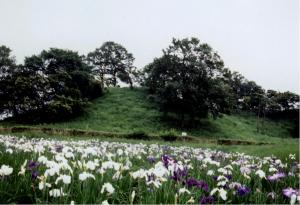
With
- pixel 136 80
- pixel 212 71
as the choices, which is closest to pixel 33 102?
pixel 212 71

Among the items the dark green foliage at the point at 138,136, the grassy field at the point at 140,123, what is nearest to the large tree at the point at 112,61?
the grassy field at the point at 140,123

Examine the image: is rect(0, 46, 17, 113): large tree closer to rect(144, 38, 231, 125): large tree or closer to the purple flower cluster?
rect(144, 38, 231, 125): large tree

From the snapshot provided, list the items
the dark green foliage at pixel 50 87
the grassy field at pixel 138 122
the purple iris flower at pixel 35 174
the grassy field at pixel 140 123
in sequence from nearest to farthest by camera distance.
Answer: the purple iris flower at pixel 35 174
the grassy field at pixel 140 123
the grassy field at pixel 138 122
the dark green foliage at pixel 50 87

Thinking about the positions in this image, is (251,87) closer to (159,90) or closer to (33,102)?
(159,90)

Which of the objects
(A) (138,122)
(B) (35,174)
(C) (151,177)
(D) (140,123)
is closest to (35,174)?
(B) (35,174)

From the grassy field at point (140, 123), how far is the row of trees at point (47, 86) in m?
2.30

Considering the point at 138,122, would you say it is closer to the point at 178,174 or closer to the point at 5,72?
the point at 5,72

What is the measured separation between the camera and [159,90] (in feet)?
171

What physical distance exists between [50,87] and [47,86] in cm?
120

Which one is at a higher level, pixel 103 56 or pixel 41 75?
pixel 103 56

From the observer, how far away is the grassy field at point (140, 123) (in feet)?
151

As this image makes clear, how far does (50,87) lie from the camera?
5344 centimetres

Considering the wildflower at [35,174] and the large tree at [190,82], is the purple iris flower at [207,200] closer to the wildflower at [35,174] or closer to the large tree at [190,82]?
the wildflower at [35,174]

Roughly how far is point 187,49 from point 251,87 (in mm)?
33655
